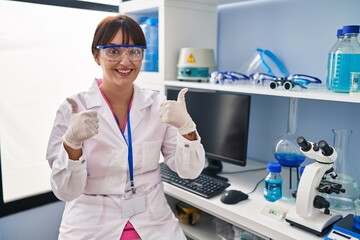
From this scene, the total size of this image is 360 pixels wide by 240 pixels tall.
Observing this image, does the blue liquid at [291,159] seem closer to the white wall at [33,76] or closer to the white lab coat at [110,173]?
the white lab coat at [110,173]

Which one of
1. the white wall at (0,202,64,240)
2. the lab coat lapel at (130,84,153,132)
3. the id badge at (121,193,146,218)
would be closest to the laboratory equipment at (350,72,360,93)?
the lab coat lapel at (130,84,153,132)

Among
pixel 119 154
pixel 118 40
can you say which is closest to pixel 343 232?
pixel 119 154

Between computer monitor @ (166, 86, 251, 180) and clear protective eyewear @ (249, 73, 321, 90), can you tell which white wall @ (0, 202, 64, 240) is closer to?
computer monitor @ (166, 86, 251, 180)

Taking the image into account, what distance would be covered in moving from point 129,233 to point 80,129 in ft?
1.59

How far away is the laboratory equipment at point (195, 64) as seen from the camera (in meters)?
1.80

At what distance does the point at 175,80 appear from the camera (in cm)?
193

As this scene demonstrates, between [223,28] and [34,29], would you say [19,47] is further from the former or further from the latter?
[223,28]

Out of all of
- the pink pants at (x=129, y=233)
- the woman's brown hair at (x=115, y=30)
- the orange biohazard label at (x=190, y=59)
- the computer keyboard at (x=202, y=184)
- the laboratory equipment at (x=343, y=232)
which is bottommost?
the pink pants at (x=129, y=233)

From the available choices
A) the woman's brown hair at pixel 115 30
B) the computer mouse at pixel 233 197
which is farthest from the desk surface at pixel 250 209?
the woman's brown hair at pixel 115 30

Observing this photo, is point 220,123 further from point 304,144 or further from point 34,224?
point 34,224

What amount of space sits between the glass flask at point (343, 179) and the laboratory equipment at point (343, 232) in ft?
0.63

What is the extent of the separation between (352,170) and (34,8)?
1845 mm

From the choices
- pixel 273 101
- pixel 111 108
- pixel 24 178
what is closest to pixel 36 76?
pixel 24 178

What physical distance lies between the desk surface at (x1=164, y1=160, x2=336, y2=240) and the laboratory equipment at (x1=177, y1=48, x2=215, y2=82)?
58cm
